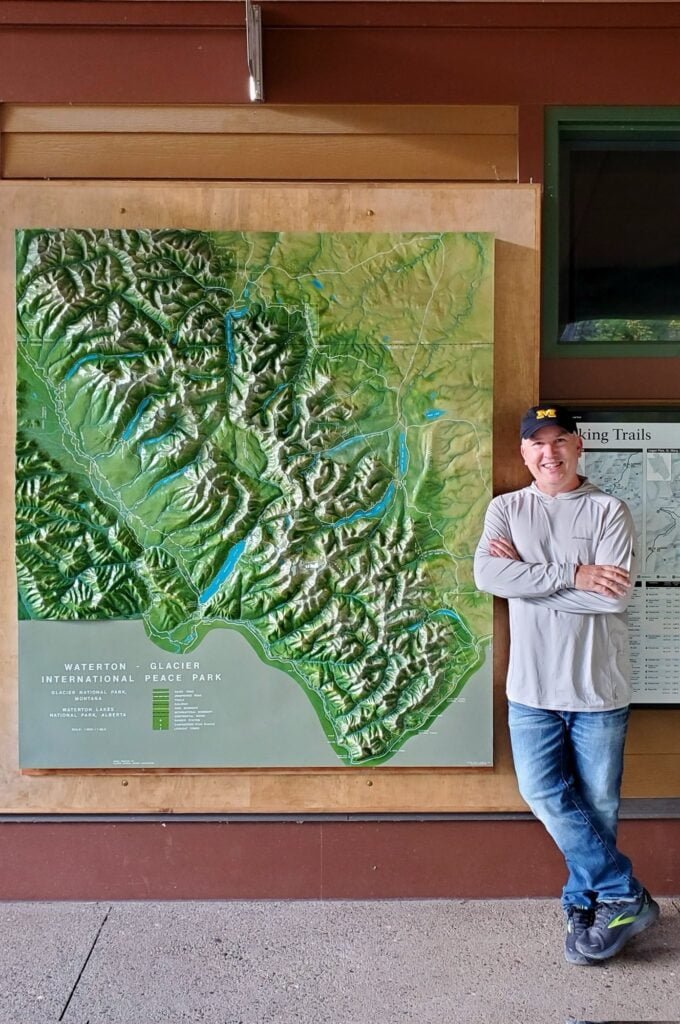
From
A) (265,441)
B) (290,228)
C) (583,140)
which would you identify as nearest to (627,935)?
(265,441)

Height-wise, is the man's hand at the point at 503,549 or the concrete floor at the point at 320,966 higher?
the man's hand at the point at 503,549

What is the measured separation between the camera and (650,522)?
141 inches

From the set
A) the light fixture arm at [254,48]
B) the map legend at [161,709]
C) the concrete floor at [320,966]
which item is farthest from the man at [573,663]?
the light fixture arm at [254,48]

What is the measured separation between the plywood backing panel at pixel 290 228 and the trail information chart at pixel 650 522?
374 mm

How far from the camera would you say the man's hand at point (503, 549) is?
3.29 meters

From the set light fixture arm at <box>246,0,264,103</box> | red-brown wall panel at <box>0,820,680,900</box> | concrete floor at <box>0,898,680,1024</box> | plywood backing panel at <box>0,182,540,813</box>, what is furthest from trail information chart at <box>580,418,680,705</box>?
light fixture arm at <box>246,0,264,103</box>

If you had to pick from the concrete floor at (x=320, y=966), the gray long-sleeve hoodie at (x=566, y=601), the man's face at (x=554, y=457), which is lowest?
the concrete floor at (x=320, y=966)

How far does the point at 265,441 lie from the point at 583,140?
192cm

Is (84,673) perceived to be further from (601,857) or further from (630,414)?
(630,414)

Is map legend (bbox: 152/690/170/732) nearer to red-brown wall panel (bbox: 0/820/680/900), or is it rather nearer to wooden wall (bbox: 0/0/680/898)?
wooden wall (bbox: 0/0/680/898)

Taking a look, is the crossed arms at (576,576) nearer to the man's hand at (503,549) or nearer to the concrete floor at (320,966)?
the man's hand at (503,549)

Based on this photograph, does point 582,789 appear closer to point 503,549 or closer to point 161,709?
point 503,549

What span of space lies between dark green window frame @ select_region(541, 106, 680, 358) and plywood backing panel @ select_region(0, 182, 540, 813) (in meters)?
0.08

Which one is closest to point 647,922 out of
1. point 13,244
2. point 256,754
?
point 256,754
